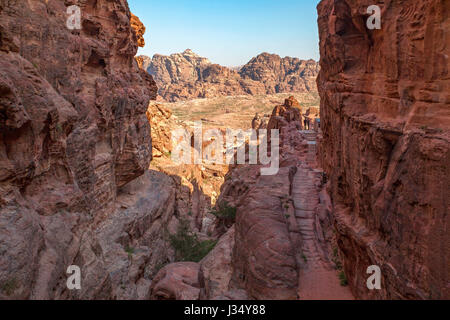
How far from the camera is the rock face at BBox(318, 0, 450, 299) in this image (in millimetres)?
5465

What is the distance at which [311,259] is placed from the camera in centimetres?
1110

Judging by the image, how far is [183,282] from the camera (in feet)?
42.1

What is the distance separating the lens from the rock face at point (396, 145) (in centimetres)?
546

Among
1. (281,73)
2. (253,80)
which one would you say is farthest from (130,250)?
(281,73)

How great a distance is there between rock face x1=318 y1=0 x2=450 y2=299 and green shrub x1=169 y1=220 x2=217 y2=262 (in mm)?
11725

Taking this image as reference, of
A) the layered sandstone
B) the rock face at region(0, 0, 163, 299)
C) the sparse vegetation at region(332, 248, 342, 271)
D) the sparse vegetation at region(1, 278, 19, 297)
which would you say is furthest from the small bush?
the sparse vegetation at region(1, 278, 19, 297)

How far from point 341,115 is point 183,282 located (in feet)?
32.0

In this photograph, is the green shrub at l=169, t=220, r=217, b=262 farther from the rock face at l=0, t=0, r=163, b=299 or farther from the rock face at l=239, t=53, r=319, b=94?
the rock face at l=239, t=53, r=319, b=94

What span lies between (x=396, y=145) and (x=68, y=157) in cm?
1155

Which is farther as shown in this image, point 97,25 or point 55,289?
point 97,25

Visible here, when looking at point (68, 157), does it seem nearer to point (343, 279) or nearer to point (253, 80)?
point (343, 279)
